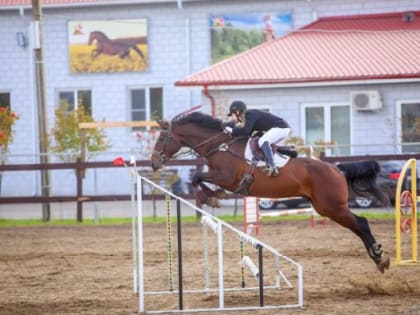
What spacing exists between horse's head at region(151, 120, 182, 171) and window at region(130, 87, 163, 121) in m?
18.4

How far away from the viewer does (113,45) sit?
30.8 metres

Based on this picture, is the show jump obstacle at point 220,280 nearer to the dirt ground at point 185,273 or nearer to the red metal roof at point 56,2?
the dirt ground at point 185,273

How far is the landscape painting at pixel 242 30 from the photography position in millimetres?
29609

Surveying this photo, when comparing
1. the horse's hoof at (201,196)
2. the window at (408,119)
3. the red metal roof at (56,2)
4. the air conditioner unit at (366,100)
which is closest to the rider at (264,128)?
the horse's hoof at (201,196)

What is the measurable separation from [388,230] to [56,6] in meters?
16.4

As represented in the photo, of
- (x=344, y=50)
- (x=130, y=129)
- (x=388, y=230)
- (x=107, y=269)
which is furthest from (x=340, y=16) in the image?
(x=107, y=269)

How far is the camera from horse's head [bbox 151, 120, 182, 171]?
38.9ft

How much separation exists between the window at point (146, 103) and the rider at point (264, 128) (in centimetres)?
1874

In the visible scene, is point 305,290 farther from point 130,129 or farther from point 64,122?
point 130,129

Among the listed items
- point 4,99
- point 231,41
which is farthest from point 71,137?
point 4,99

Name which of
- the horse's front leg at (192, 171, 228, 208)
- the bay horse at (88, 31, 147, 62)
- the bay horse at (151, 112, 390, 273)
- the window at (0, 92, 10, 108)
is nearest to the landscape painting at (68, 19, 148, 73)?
the bay horse at (88, 31, 147, 62)

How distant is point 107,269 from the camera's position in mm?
13469

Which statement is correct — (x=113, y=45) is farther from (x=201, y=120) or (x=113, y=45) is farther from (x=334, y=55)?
(x=201, y=120)

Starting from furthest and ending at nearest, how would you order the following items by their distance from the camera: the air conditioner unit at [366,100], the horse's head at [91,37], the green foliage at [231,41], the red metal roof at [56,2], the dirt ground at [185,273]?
1. the horse's head at [91,37]
2. the red metal roof at [56,2]
3. the green foliage at [231,41]
4. the air conditioner unit at [366,100]
5. the dirt ground at [185,273]
